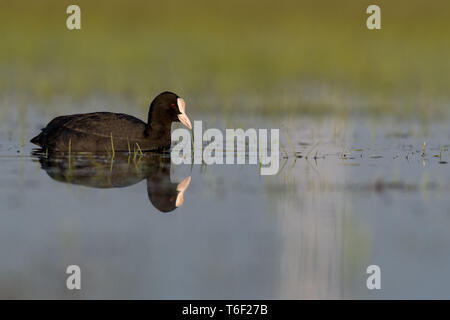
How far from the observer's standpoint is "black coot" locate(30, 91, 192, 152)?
11047 millimetres

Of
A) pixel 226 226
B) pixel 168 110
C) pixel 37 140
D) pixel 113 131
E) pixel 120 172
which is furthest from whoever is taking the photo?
pixel 168 110

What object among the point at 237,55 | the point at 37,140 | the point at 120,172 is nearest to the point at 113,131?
the point at 37,140

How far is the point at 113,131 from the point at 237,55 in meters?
11.0

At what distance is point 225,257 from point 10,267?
1.43 m

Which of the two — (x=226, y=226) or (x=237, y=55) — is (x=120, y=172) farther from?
(x=237, y=55)

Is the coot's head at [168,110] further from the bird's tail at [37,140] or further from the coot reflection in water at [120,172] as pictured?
the bird's tail at [37,140]

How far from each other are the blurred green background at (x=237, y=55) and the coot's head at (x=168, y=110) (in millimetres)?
2767

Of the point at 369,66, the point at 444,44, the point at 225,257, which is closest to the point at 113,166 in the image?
the point at 225,257

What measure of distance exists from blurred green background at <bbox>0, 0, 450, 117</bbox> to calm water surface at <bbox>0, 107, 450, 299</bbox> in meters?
5.05

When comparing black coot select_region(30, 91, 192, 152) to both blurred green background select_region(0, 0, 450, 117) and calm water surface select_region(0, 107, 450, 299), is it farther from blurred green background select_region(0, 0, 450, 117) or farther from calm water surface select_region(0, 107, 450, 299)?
blurred green background select_region(0, 0, 450, 117)

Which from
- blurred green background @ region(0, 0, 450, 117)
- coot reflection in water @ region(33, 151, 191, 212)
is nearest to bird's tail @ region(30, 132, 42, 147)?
coot reflection in water @ region(33, 151, 191, 212)

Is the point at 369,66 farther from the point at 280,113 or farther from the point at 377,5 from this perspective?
the point at 377,5

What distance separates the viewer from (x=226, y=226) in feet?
23.1

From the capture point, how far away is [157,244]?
6461 millimetres
